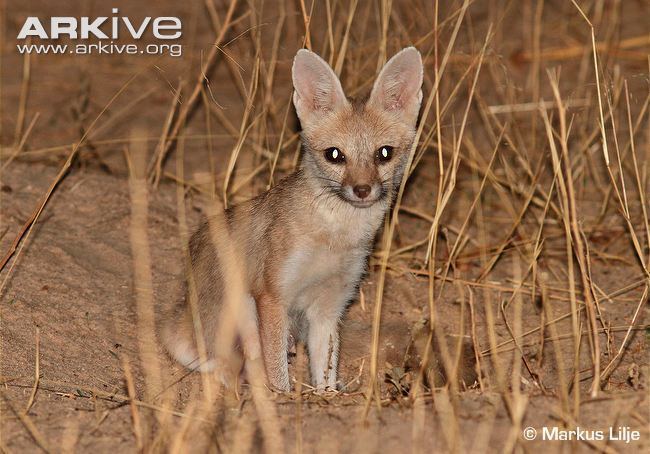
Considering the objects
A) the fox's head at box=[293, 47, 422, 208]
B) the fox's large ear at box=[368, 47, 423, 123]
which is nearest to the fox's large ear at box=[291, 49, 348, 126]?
the fox's head at box=[293, 47, 422, 208]

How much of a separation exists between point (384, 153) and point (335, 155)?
0.21 metres

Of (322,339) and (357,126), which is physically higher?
(357,126)

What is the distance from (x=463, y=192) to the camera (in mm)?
5945

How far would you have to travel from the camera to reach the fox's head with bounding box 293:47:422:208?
12.9 ft

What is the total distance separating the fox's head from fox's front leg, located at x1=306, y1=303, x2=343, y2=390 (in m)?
0.62

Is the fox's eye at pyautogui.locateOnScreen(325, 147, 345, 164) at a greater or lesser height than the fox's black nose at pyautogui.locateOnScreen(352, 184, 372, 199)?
greater

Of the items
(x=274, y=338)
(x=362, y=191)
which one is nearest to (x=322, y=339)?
(x=274, y=338)

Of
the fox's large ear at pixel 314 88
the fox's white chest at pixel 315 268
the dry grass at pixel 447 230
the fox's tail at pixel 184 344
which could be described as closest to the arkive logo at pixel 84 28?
the dry grass at pixel 447 230

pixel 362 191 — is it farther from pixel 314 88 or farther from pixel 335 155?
pixel 314 88

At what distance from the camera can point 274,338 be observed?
3.96 m

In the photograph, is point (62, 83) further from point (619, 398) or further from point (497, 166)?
point (619, 398)

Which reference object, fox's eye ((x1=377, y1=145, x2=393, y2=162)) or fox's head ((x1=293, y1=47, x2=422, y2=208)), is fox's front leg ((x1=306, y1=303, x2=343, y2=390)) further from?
fox's eye ((x1=377, y1=145, x2=393, y2=162))

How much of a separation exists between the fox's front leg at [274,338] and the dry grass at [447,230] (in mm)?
111

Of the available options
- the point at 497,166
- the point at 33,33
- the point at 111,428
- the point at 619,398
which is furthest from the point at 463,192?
the point at 33,33
